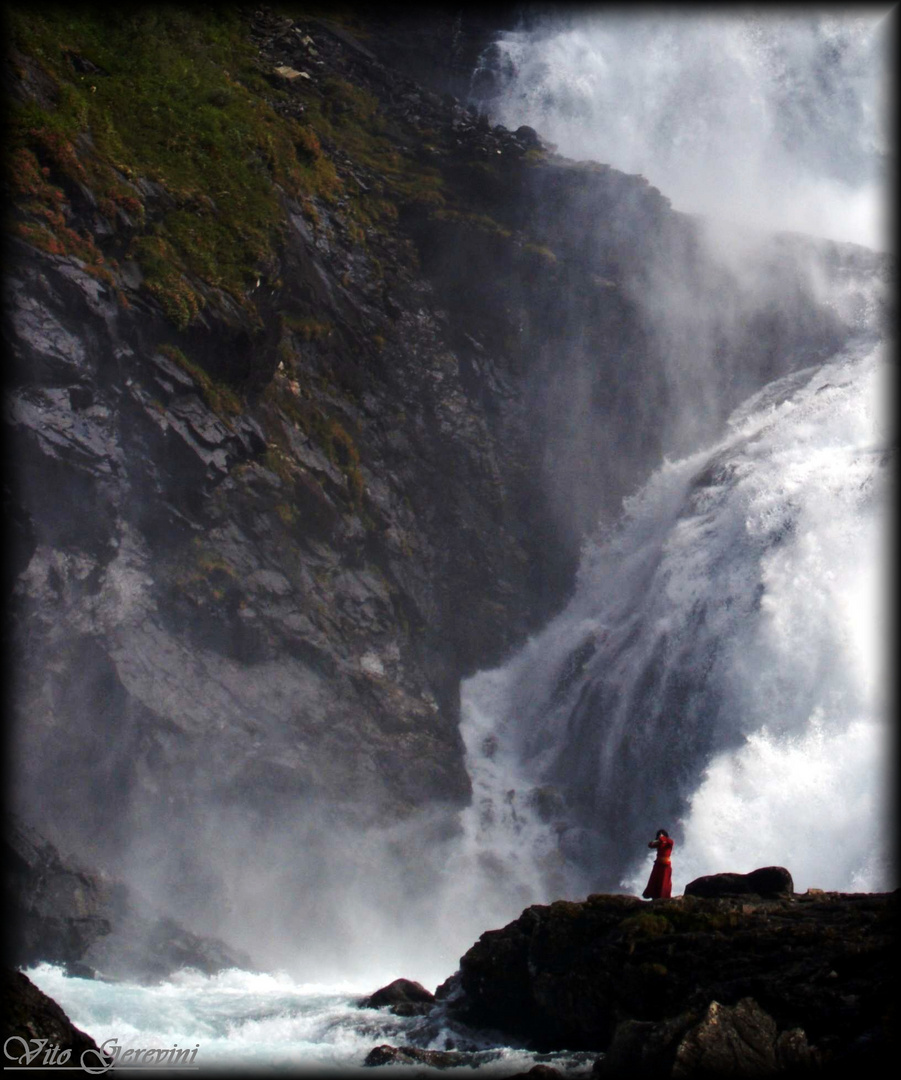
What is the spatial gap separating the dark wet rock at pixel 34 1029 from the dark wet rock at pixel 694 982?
19.9 ft

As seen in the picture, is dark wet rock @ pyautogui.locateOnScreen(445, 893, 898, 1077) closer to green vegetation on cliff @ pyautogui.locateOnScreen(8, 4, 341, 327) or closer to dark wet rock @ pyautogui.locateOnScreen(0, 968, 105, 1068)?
dark wet rock @ pyautogui.locateOnScreen(0, 968, 105, 1068)

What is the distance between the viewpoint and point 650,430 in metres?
39.9

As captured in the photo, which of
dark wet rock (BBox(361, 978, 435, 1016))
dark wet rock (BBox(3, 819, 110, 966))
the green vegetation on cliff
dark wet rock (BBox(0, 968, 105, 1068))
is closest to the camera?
dark wet rock (BBox(0, 968, 105, 1068))

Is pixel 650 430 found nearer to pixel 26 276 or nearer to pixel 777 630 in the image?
pixel 777 630

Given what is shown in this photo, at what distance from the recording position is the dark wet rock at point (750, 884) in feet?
49.6

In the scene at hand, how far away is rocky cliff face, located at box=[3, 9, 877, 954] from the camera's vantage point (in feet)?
79.2

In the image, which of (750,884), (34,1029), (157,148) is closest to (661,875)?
(750,884)

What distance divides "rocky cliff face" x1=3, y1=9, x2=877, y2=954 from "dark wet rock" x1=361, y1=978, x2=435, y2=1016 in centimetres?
857

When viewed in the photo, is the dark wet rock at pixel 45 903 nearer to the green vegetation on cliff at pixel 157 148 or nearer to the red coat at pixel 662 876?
the red coat at pixel 662 876

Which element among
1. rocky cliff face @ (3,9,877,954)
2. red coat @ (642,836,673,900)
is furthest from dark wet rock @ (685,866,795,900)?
rocky cliff face @ (3,9,877,954)

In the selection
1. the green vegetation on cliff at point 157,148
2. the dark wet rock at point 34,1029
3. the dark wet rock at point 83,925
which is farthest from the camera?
the green vegetation on cliff at point 157,148

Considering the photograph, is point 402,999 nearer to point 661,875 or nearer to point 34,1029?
point 661,875

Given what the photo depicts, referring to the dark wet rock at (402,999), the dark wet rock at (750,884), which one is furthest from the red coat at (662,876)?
the dark wet rock at (402,999)

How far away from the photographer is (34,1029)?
10758 mm
